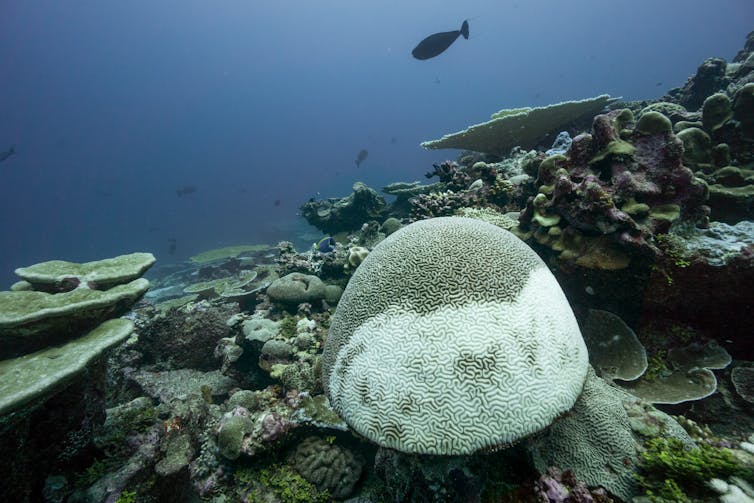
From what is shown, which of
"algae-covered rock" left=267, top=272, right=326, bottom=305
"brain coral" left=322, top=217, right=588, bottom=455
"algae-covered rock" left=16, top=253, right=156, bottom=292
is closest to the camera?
"brain coral" left=322, top=217, right=588, bottom=455

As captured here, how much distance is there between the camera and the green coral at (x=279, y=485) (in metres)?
3.30

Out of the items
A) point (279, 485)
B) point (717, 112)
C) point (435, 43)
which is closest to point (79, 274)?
point (279, 485)

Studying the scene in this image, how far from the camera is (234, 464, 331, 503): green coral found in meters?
3.30

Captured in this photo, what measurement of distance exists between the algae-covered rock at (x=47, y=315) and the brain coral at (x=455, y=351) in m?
2.54

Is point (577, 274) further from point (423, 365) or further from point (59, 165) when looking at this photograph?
point (59, 165)

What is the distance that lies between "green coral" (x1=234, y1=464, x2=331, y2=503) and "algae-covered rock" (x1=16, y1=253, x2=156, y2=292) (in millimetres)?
2763

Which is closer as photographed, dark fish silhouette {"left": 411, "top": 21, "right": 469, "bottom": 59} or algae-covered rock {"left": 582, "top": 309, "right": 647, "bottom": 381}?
algae-covered rock {"left": 582, "top": 309, "right": 647, "bottom": 381}

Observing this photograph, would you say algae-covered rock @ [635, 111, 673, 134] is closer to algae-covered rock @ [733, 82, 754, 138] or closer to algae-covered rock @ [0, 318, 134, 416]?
algae-covered rock @ [733, 82, 754, 138]

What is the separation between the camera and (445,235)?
3111 mm

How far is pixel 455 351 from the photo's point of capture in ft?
7.57

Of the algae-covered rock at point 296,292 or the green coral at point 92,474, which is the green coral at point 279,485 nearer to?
the green coral at point 92,474

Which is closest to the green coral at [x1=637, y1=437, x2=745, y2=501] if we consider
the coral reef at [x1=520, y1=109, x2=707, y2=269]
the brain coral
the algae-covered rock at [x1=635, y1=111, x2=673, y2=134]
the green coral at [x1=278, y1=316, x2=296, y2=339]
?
the brain coral

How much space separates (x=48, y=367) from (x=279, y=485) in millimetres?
2529

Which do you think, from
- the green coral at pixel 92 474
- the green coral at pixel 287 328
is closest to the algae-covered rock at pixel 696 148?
the green coral at pixel 287 328
